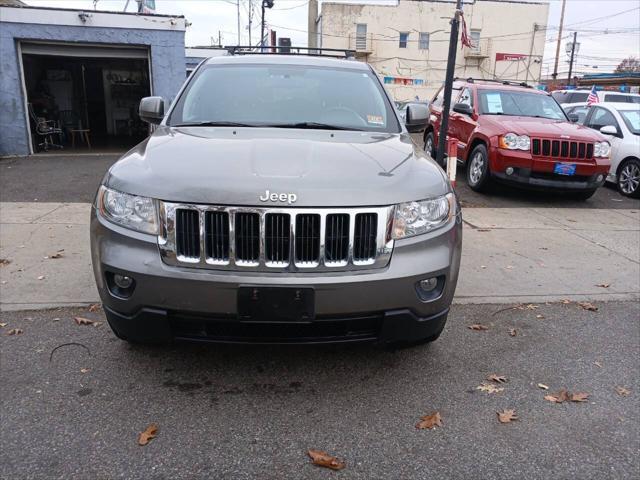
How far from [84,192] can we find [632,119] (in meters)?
10.0

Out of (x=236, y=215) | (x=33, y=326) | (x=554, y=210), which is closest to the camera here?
(x=236, y=215)

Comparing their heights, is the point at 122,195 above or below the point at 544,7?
below

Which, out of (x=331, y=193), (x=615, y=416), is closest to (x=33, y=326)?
(x=331, y=193)

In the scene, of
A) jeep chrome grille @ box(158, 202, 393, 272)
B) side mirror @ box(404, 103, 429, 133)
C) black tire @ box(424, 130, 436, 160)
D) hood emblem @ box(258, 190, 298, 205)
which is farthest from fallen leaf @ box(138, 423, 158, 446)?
black tire @ box(424, 130, 436, 160)

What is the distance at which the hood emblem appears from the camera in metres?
2.53

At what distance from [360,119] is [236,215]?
169 centimetres

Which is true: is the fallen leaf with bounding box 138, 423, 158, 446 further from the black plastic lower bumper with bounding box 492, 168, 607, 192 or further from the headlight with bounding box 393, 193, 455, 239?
the black plastic lower bumper with bounding box 492, 168, 607, 192

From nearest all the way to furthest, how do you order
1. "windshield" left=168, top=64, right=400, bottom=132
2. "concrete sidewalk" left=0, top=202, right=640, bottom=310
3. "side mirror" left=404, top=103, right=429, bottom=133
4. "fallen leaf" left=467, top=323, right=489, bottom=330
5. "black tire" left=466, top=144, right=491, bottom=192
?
1. "windshield" left=168, top=64, right=400, bottom=132
2. "fallen leaf" left=467, top=323, right=489, bottom=330
3. "side mirror" left=404, top=103, right=429, bottom=133
4. "concrete sidewalk" left=0, top=202, right=640, bottom=310
5. "black tire" left=466, top=144, right=491, bottom=192

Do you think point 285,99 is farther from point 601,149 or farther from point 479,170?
point 601,149

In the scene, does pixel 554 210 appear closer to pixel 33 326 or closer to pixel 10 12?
pixel 33 326

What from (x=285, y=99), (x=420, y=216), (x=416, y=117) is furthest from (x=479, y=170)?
(x=420, y=216)

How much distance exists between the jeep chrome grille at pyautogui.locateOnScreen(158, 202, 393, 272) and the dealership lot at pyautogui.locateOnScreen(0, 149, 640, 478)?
81cm

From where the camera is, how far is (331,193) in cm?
257

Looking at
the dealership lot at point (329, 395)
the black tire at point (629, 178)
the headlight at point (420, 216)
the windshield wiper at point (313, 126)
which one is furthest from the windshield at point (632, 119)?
the headlight at point (420, 216)
